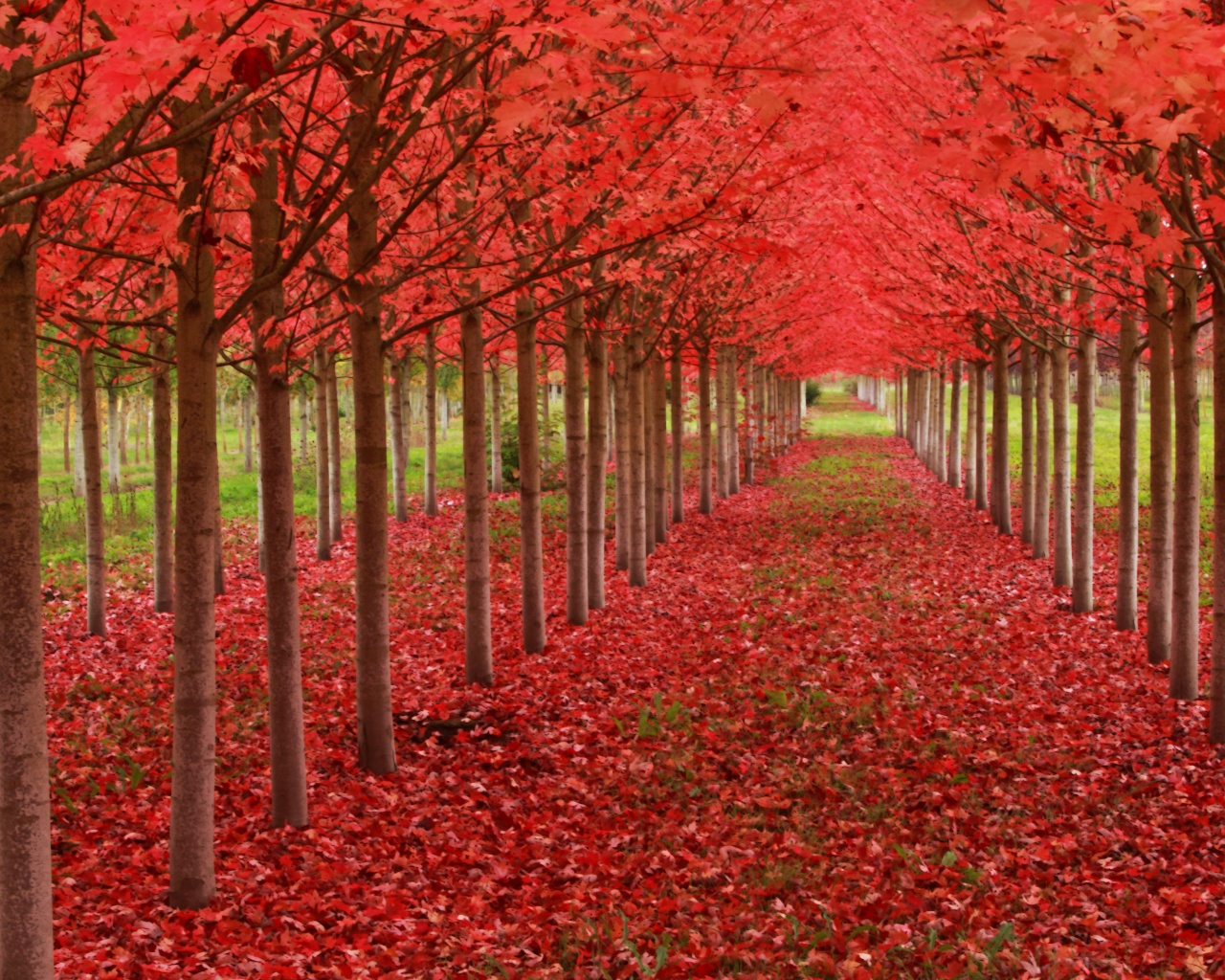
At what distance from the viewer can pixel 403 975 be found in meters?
4.56

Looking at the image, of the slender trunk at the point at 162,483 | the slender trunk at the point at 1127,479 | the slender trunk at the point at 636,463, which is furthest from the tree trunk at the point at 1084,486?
the slender trunk at the point at 162,483

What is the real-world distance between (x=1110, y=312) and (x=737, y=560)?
7.27 m

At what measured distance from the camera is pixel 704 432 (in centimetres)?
2016

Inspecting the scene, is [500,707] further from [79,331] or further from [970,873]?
[79,331]

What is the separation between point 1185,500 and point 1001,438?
34.2 feet

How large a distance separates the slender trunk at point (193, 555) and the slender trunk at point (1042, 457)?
474 inches

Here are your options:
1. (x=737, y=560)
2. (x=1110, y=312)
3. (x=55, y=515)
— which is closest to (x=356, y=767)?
(x=1110, y=312)

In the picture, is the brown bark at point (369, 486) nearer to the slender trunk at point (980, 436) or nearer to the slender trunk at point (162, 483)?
the slender trunk at point (162, 483)

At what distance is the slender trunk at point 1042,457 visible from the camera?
14406 mm

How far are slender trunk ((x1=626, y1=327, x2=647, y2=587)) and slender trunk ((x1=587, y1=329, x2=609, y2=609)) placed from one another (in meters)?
1.62

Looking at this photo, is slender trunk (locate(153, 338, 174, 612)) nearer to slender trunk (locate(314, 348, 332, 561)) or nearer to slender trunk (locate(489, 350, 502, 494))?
slender trunk (locate(314, 348, 332, 561))

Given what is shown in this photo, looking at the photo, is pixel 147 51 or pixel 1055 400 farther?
pixel 1055 400

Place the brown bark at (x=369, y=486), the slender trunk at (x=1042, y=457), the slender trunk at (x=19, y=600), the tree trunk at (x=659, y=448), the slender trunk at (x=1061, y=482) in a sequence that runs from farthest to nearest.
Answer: the tree trunk at (x=659, y=448) → the slender trunk at (x=1042, y=457) → the slender trunk at (x=1061, y=482) → the brown bark at (x=369, y=486) → the slender trunk at (x=19, y=600)

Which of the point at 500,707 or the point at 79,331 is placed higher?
the point at 79,331
